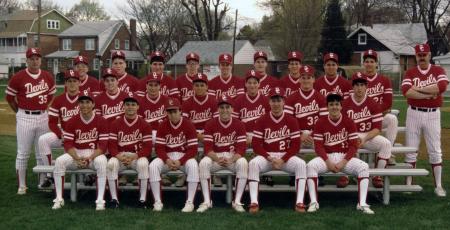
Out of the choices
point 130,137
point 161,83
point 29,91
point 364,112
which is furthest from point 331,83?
point 29,91

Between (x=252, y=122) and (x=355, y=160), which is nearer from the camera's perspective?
(x=355, y=160)

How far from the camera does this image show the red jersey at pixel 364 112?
6.57 meters

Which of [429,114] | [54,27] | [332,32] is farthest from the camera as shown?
[54,27]

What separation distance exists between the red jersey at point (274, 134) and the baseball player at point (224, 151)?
18 centimetres

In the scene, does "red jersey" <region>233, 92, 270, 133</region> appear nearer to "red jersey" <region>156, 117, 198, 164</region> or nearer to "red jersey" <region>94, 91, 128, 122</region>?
"red jersey" <region>156, 117, 198, 164</region>

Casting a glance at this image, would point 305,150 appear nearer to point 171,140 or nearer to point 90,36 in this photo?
point 171,140

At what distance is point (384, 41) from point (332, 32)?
6.52 m

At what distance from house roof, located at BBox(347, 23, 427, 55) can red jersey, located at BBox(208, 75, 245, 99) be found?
3767 centimetres

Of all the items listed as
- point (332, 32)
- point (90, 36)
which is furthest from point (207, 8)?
point (332, 32)

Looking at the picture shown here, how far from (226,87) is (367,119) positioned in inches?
77.4

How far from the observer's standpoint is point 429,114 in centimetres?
673

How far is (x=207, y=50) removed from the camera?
4581 centimetres

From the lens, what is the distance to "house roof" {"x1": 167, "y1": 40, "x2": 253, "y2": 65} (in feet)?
147

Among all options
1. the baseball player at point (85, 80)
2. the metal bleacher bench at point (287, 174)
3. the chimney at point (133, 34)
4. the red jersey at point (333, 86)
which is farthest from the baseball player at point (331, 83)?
the chimney at point (133, 34)
